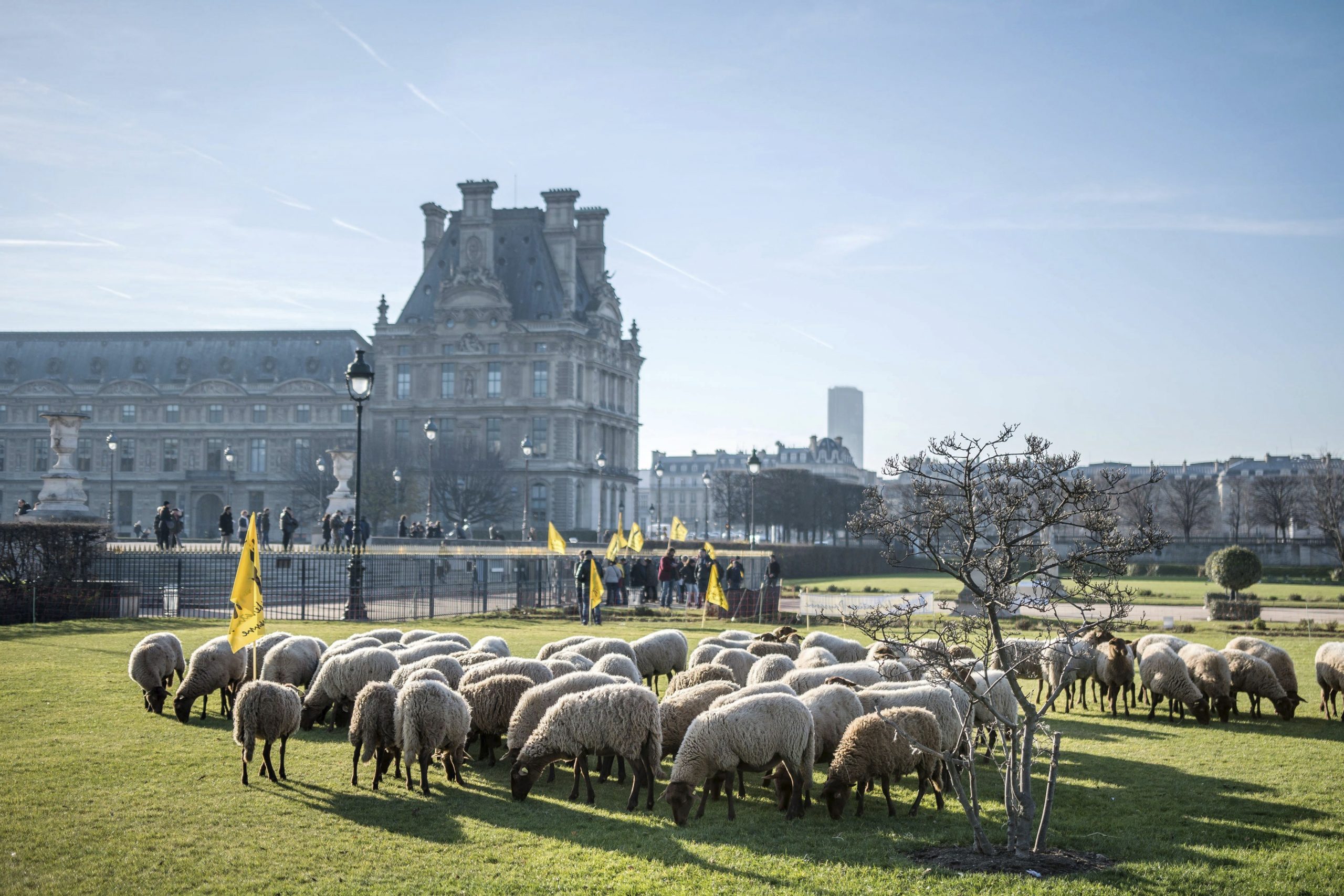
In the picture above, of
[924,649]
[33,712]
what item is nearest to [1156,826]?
[924,649]

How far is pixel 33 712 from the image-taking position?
1427cm

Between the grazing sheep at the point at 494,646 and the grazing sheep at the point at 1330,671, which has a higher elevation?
the grazing sheep at the point at 494,646

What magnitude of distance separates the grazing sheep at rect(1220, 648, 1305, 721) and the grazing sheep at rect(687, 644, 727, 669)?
22.5 ft

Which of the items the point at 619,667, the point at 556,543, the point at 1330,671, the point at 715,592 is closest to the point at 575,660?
the point at 619,667

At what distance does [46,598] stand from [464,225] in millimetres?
64658

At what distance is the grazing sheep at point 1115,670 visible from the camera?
16.4 metres

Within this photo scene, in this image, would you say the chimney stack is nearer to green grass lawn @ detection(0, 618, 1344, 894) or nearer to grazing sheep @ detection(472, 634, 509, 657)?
grazing sheep @ detection(472, 634, 509, 657)

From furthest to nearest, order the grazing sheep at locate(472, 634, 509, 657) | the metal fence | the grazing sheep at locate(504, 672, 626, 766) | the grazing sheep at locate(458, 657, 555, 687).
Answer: the metal fence, the grazing sheep at locate(472, 634, 509, 657), the grazing sheep at locate(458, 657, 555, 687), the grazing sheep at locate(504, 672, 626, 766)

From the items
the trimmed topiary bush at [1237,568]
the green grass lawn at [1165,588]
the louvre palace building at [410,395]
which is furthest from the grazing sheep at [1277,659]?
the louvre palace building at [410,395]

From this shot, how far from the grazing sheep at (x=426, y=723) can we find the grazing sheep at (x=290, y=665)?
13.2ft

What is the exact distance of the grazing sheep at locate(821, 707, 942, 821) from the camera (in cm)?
1037

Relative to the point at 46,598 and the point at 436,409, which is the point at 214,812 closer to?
the point at 46,598

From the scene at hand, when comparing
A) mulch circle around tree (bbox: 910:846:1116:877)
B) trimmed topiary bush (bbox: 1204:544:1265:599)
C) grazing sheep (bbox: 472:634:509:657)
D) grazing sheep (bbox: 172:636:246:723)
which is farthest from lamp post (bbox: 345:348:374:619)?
trimmed topiary bush (bbox: 1204:544:1265:599)

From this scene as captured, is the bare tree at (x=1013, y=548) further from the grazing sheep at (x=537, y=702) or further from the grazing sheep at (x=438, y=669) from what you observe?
the grazing sheep at (x=438, y=669)
